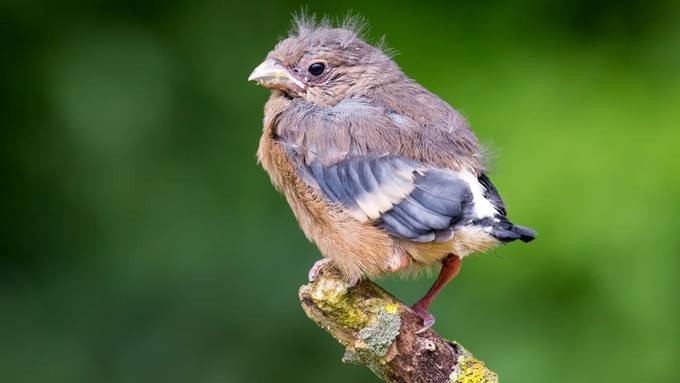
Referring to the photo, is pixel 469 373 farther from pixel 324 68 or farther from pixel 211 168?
pixel 211 168

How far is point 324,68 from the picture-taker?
411 cm

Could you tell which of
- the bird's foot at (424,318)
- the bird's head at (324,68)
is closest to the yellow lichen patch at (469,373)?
the bird's foot at (424,318)

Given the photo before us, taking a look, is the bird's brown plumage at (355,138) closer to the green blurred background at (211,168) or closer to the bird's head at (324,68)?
the bird's head at (324,68)

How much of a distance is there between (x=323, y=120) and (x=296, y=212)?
1.22ft

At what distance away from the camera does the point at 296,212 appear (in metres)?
3.89

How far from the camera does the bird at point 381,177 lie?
3.49m

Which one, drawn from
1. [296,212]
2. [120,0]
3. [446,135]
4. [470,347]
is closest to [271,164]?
[296,212]

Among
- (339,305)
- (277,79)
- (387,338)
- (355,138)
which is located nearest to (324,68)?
(277,79)

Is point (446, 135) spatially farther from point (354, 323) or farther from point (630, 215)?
point (630, 215)

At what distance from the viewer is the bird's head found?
4066 millimetres

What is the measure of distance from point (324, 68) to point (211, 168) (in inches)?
60.9

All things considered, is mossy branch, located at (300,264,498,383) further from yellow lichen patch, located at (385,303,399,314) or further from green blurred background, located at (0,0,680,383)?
green blurred background, located at (0,0,680,383)

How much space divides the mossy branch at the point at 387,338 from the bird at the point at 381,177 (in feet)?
0.30

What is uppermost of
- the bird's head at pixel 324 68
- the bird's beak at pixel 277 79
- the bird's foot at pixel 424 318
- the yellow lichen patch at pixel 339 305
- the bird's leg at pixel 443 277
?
the bird's head at pixel 324 68
